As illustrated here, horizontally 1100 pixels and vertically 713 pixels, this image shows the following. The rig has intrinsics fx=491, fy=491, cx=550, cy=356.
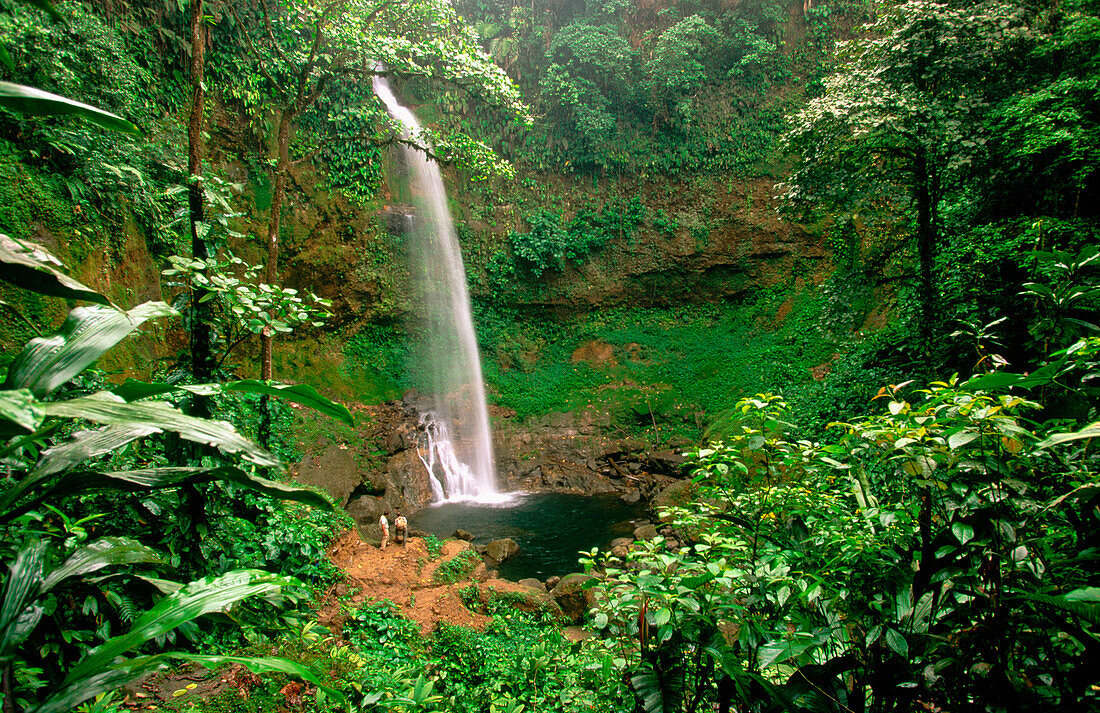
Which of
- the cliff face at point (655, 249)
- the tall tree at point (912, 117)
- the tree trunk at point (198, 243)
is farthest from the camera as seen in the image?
the cliff face at point (655, 249)

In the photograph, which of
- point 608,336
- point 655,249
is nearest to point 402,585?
point 608,336

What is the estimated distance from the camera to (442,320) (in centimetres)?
1333

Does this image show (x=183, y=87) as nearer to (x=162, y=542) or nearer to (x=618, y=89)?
(x=162, y=542)

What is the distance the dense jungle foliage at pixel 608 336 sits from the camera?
1.27 metres

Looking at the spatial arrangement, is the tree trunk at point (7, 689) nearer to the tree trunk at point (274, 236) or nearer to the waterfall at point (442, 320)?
the tree trunk at point (274, 236)

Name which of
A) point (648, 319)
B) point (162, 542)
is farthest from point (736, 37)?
point (162, 542)

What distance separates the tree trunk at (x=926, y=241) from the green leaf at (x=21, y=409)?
639 cm

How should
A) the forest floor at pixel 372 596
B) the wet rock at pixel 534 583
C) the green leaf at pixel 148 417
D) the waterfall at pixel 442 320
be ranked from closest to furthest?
the green leaf at pixel 148 417 < the forest floor at pixel 372 596 < the wet rock at pixel 534 583 < the waterfall at pixel 442 320

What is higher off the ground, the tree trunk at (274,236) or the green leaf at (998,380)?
the tree trunk at (274,236)

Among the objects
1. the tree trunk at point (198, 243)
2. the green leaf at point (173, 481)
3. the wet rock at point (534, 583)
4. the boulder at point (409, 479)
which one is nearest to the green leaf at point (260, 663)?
the green leaf at point (173, 481)

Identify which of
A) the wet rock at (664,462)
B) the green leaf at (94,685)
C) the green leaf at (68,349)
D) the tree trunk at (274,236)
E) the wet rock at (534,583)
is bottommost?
the wet rock at (534,583)

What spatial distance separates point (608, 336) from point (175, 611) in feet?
44.2

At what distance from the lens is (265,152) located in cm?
1009

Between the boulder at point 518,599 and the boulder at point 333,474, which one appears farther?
the boulder at point 333,474
